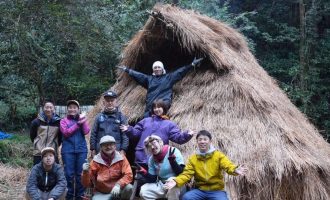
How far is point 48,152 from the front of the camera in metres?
5.05

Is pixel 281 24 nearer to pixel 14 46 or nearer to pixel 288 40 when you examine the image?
pixel 288 40

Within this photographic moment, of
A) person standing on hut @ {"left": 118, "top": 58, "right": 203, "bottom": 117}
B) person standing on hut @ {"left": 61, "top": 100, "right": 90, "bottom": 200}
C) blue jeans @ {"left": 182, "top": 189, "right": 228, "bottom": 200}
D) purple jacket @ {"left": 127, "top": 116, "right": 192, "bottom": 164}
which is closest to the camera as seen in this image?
blue jeans @ {"left": 182, "top": 189, "right": 228, "bottom": 200}

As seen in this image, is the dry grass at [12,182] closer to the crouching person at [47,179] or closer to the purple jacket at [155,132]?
the crouching person at [47,179]

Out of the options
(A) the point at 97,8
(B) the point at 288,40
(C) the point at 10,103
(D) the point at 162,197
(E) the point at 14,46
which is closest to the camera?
(D) the point at 162,197

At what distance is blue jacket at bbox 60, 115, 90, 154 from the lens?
573cm

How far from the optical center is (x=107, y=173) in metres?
5.12

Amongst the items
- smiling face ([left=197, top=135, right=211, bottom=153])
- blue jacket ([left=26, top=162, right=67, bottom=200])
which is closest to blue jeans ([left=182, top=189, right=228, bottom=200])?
smiling face ([left=197, top=135, right=211, bottom=153])

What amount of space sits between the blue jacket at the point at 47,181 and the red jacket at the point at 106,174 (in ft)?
0.91

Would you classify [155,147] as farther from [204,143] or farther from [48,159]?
[48,159]

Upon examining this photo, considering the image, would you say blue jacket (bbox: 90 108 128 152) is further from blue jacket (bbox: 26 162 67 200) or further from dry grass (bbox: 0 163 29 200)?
dry grass (bbox: 0 163 29 200)

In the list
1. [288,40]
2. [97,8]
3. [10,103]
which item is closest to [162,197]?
[97,8]

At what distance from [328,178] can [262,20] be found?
11.1 metres

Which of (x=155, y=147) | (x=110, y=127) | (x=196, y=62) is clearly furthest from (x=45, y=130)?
(x=196, y=62)

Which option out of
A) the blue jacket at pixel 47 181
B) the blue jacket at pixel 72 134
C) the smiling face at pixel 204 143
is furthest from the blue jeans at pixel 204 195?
the blue jacket at pixel 72 134
